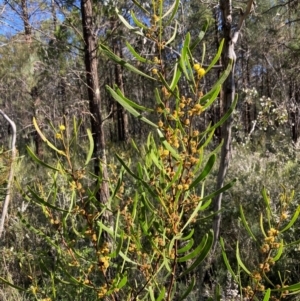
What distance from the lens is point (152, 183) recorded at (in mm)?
799

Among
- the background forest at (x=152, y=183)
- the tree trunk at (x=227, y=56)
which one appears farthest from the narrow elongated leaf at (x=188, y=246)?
the tree trunk at (x=227, y=56)

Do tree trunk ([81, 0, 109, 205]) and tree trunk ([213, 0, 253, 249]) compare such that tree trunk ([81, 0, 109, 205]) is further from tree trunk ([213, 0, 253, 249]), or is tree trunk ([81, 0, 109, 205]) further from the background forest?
tree trunk ([213, 0, 253, 249])

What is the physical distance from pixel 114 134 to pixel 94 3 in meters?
11.9

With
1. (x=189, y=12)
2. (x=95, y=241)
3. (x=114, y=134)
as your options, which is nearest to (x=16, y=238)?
(x=95, y=241)

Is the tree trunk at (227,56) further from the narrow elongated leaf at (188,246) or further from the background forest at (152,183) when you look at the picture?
the narrow elongated leaf at (188,246)

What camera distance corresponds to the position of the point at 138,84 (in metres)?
14.0

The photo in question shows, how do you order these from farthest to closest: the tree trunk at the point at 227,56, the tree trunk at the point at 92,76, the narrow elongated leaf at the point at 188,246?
the tree trunk at the point at 92,76
the tree trunk at the point at 227,56
the narrow elongated leaf at the point at 188,246

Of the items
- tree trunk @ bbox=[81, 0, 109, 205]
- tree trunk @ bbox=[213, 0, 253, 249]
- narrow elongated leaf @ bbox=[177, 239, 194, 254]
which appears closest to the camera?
narrow elongated leaf @ bbox=[177, 239, 194, 254]

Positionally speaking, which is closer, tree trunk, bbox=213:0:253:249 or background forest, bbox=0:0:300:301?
background forest, bbox=0:0:300:301

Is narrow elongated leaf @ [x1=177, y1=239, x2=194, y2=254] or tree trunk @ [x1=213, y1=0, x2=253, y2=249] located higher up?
tree trunk @ [x1=213, y1=0, x2=253, y2=249]

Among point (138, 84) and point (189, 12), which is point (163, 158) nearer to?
point (189, 12)

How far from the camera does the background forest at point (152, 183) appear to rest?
71 cm

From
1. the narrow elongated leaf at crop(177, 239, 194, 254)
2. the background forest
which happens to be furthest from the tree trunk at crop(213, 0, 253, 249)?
the narrow elongated leaf at crop(177, 239, 194, 254)

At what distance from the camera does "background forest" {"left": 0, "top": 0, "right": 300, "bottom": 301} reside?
27.9 inches
